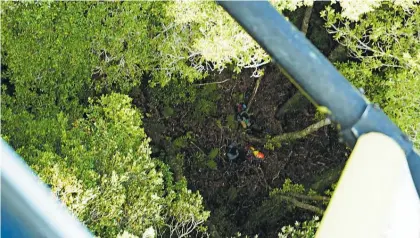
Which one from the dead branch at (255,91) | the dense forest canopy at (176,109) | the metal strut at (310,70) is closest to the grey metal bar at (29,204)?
the metal strut at (310,70)

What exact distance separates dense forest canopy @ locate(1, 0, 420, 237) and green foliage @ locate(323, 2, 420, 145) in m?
0.03

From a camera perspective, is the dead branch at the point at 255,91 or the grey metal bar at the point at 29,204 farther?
the dead branch at the point at 255,91

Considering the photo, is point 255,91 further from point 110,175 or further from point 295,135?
point 110,175

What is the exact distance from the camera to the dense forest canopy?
27.0 ft

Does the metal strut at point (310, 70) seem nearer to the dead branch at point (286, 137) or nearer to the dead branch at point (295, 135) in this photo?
the dead branch at point (295, 135)

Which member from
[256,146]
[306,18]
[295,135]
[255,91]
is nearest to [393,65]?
[306,18]

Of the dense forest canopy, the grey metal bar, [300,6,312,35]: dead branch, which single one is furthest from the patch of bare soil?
the grey metal bar

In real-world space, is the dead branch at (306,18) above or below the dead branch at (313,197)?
above

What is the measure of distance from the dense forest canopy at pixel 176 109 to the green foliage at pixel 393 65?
3 cm

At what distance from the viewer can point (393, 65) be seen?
920cm

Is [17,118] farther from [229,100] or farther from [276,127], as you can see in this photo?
[276,127]

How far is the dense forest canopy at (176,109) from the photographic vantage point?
27.0 ft

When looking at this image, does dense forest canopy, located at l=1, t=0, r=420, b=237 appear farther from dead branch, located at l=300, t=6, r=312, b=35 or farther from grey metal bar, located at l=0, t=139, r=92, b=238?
grey metal bar, located at l=0, t=139, r=92, b=238

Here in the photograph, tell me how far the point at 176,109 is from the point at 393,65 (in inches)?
194
